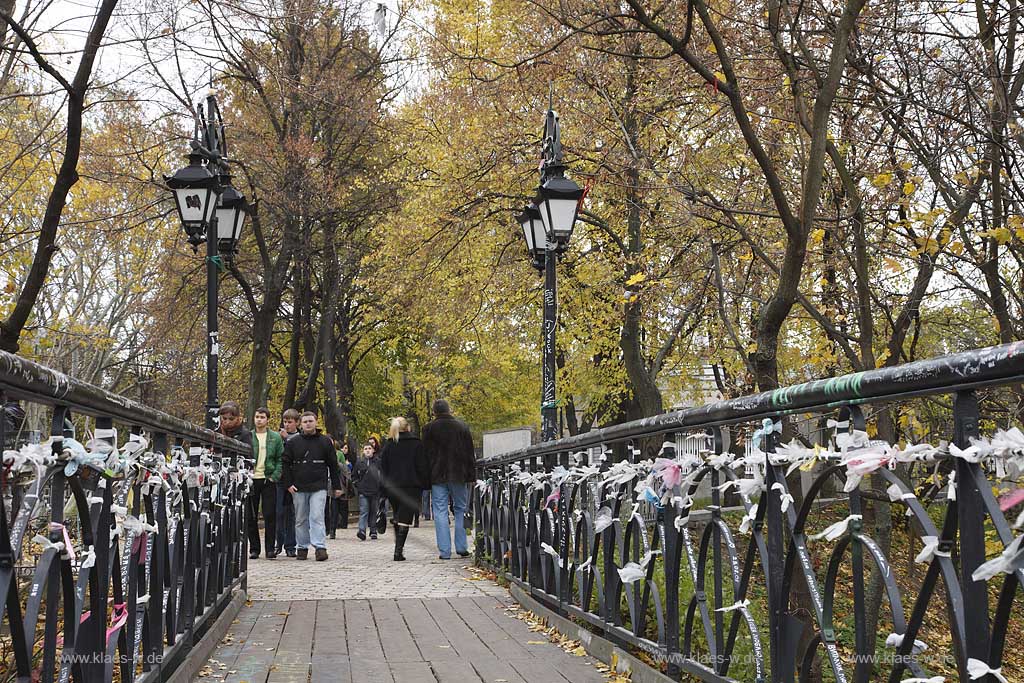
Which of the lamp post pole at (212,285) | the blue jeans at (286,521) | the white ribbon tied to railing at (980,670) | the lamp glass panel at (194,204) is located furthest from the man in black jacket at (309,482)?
the white ribbon tied to railing at (980,670)

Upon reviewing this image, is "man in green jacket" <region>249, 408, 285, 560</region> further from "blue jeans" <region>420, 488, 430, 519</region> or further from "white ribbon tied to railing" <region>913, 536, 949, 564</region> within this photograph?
"blue jeans" <region>420, 488, 430, 519</region>

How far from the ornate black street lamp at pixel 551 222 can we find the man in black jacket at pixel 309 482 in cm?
323

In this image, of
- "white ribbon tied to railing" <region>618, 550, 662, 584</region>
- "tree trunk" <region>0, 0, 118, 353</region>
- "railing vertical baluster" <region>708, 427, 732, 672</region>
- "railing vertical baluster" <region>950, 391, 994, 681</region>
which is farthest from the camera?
"tree trunk" <region>0, 0, 118, 353</region>

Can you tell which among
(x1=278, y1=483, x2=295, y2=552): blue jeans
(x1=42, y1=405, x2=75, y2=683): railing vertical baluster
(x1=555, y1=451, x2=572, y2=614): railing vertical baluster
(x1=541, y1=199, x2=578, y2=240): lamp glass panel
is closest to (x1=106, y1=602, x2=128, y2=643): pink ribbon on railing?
(x1=42, y1=405, x2=75, y2=683): railing vertical baluster

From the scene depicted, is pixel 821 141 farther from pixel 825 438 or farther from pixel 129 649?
pixel 129 649

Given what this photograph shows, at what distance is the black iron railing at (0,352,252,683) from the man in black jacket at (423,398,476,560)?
750 centimetres

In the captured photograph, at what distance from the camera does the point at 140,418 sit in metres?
3.98

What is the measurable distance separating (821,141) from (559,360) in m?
21.5

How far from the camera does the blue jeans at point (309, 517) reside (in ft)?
42.8

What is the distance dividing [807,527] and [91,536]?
2.12 m

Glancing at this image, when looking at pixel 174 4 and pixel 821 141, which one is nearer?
pixel 821 141

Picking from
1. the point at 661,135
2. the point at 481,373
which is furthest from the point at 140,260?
the point at 661,135

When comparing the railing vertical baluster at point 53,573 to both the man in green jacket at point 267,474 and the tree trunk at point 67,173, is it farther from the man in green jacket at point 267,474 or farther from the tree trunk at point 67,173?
the man in green jacket at point 267,474

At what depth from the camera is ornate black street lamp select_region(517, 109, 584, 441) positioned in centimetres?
1073
